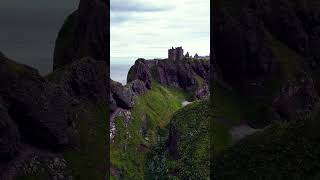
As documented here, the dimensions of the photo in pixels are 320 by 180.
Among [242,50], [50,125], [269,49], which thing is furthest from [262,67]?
[50,125]

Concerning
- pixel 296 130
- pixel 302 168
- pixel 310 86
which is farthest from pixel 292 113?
pixel 302 168

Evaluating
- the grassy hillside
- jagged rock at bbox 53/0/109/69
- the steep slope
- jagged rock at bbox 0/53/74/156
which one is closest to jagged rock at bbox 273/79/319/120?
the steep slope

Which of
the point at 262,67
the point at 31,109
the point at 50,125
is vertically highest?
the point at 262,67

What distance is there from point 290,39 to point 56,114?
8995 centimetres

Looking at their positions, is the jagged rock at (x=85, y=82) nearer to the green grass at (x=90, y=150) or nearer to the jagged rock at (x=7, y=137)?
the green grass at (x=90, y=150)

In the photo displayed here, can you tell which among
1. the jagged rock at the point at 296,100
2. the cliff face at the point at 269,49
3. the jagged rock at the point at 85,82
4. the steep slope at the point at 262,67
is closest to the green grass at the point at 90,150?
the jagged rock at the point at 85,82

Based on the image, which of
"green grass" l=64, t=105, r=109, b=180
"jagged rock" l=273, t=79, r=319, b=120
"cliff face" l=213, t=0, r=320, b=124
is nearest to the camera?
"green grass" l=64, t=105, r=109, b=180

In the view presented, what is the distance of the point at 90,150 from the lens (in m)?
138

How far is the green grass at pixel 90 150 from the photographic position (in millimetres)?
127875

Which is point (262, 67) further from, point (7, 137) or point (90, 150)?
point (7, 137)

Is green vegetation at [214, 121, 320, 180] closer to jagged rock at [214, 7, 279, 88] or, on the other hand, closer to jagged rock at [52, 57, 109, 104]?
jagged rock at [214, 7, 279, 88]

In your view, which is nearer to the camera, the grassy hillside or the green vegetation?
the green vegetation

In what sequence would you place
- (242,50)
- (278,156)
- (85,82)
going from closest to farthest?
(278,156)
(85,82)
(242,50)

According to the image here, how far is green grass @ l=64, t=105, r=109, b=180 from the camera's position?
12788 centimetres
